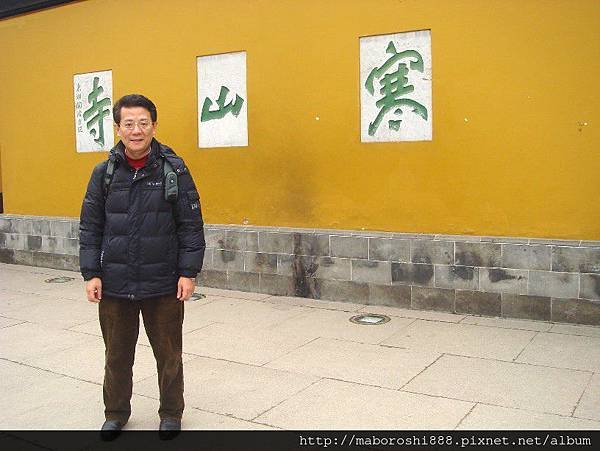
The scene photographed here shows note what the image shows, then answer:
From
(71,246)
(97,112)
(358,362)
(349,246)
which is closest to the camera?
(358,362)

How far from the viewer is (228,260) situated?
782 cm

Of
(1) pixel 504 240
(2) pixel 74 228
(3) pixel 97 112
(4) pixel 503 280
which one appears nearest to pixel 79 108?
(3) pixel 97 112

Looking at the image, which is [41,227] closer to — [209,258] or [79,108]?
[79,108]

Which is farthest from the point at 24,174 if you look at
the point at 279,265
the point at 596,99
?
the point at 596,99

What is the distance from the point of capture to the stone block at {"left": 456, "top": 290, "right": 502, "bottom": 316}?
6230 mm

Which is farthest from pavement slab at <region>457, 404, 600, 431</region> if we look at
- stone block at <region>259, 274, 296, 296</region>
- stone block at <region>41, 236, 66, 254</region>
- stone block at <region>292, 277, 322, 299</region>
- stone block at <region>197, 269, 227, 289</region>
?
stone block at <region>41, 236, 66, 254</region>

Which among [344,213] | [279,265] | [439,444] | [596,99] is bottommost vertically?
[439,444]

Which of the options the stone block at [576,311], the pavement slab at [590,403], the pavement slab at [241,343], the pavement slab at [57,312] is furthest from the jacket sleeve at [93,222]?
the stone block at [576,311]

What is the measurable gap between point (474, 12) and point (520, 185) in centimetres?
177

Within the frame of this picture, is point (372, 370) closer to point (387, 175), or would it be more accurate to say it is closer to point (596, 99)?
point (387, 175)

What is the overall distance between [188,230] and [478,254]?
3534 millimetres

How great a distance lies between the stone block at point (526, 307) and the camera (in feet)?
19.7

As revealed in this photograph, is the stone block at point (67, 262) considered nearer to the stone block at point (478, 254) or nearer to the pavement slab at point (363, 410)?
the stone block at point (478, 254)

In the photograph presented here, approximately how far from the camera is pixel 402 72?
21.6ft
